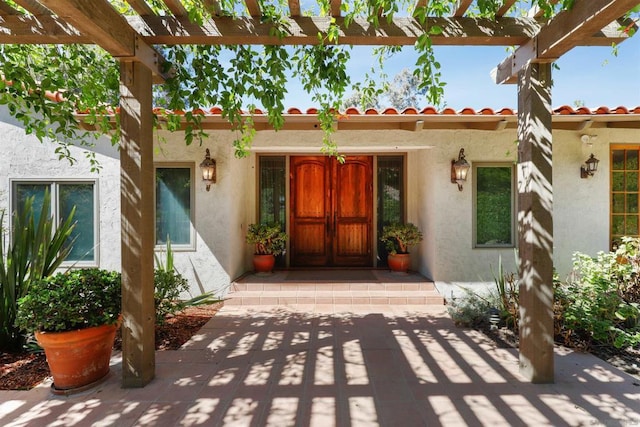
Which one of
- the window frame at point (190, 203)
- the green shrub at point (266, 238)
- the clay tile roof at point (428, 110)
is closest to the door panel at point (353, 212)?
the green shrub at point (266, 238)

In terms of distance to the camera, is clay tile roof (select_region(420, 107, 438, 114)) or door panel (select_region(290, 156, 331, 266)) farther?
door panel (select_region(290, 156, 331, 266))

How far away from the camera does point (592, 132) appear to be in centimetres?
504

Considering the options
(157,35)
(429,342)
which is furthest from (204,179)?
(429,342)

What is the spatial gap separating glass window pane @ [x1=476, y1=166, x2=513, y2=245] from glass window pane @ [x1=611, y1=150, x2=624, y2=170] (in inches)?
66.0

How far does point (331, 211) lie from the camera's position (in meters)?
6.31

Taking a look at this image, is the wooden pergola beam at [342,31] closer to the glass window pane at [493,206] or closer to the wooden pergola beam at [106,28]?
the wooden pergola beam at [106,28]

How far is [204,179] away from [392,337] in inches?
134

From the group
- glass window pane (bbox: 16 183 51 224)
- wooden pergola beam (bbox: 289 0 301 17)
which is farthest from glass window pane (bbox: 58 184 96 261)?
wooden pergola beam (bbox: 289 0 301 17)

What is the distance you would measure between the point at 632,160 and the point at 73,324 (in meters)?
7.51

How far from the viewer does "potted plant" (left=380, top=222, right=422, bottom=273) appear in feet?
18.2

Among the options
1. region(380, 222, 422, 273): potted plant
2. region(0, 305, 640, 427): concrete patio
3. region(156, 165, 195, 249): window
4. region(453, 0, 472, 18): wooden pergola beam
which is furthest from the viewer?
region(380, 222, 422, 273): potted plant

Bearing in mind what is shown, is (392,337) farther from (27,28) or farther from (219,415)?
(27,28)

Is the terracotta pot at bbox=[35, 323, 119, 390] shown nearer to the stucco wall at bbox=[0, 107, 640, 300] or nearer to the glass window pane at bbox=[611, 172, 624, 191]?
the stucco wall at bbox=[0, 107, 640, 300]

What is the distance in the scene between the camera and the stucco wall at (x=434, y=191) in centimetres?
501
